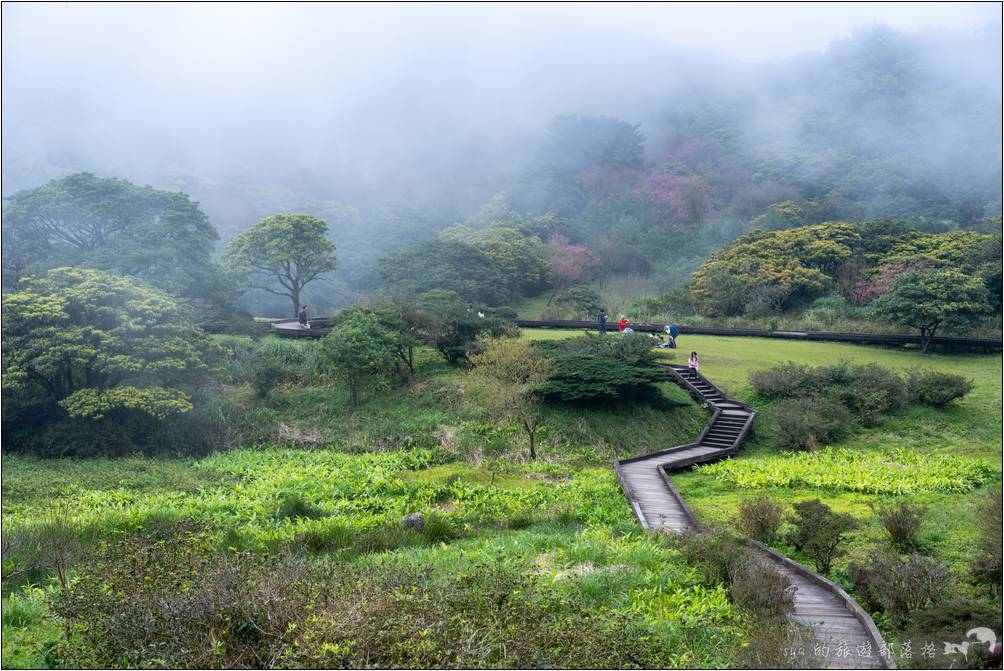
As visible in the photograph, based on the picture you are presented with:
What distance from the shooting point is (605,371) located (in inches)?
778

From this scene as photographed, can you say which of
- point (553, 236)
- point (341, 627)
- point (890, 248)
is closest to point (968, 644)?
point (341, 627)

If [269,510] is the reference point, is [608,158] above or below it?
above

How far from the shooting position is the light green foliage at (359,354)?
20.7 meters

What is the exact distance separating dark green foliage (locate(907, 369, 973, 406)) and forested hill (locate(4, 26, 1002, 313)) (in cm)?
2192

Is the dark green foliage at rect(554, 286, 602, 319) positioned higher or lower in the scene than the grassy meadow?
higher

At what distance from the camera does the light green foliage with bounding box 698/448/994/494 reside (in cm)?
1449

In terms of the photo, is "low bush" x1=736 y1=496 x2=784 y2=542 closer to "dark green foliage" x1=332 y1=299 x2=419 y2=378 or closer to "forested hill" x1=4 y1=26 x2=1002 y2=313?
"dark green foliage" x1=332 y1=299 x2=419 y2=378

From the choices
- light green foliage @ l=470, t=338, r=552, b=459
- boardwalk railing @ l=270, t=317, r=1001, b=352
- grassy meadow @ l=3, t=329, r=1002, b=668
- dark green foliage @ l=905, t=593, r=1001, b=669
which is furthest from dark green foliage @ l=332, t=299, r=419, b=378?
dark green foliage @ l=905, t=593, r=1001, b=669

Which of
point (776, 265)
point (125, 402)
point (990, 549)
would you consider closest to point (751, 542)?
point (990, 549)

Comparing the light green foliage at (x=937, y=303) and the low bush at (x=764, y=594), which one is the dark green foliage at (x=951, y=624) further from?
the light green foliage at (x=937, y=303)

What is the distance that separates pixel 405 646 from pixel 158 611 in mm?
2186

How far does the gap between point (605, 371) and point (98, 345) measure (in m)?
12.3

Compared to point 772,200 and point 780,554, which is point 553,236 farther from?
point 780,554

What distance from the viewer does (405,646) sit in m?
5.86
